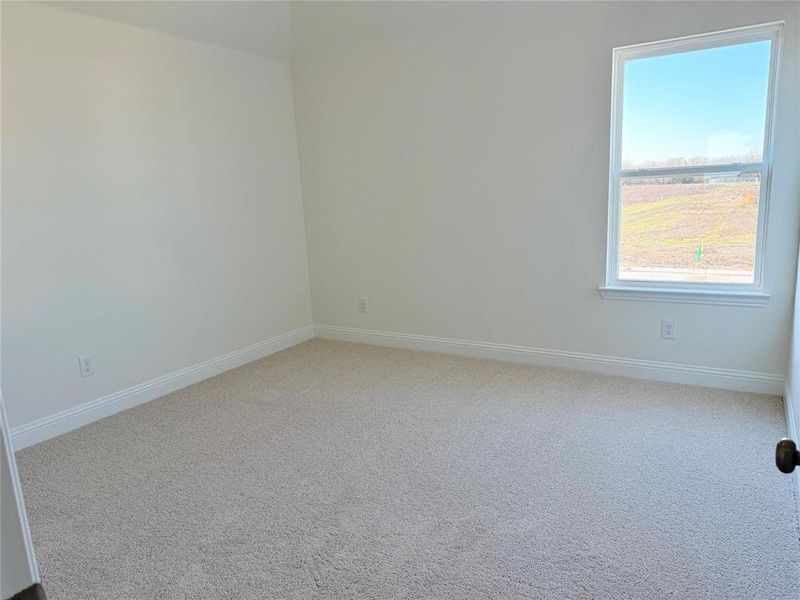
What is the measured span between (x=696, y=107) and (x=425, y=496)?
2648 millimetres

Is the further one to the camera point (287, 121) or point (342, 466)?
point (287, 121)

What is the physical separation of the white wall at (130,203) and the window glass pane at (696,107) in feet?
8.64

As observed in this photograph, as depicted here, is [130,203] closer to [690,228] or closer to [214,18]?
[214,18]

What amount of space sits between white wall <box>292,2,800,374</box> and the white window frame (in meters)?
0.05

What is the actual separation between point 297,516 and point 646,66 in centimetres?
312

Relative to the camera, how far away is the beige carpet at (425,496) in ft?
5.75

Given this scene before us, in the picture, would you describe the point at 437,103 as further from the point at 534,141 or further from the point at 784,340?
the point at 784,340

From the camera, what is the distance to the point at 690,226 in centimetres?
321

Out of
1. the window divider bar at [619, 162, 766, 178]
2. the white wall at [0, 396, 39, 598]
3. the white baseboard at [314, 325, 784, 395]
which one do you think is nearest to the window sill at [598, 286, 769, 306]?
the white baseboard at [314, 325, 784, 395]

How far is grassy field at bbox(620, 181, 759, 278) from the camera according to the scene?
3.05m

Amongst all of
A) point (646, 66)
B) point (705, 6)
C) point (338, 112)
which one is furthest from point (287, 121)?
point (705, 6)

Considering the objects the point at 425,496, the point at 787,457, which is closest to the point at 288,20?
the point at 425,496

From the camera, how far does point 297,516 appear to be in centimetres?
212

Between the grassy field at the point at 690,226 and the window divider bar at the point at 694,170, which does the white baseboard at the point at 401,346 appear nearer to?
the grassy field at the point at 690,226
